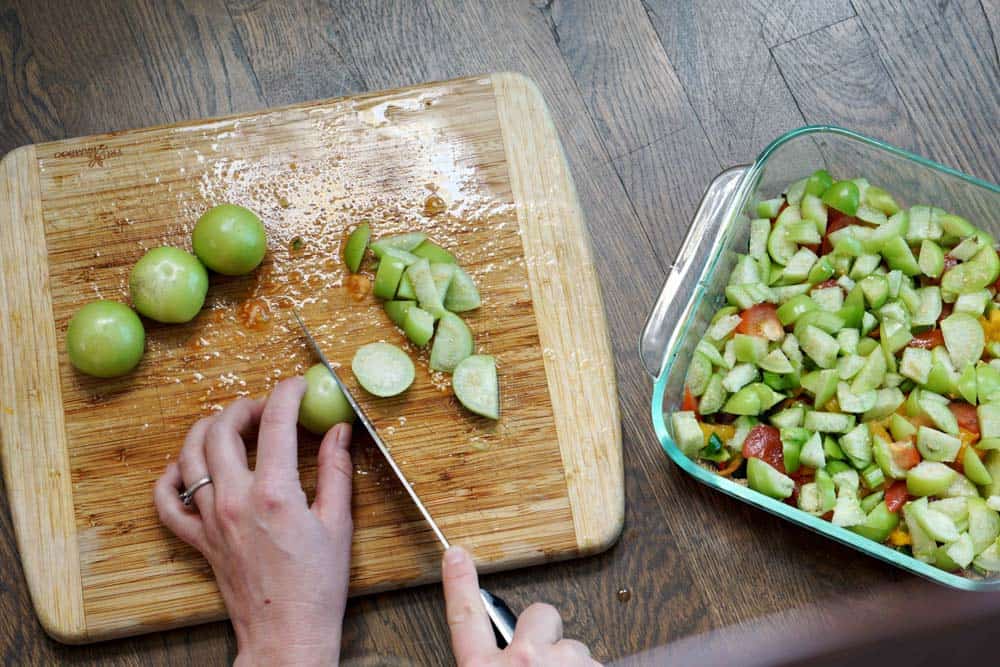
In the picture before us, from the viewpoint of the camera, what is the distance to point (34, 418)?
1600 mm

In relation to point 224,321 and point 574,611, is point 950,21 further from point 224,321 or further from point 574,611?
point 224,321

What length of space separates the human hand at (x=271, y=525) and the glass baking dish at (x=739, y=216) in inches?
23.7

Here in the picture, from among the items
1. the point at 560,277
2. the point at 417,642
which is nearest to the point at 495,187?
the point at 560,277

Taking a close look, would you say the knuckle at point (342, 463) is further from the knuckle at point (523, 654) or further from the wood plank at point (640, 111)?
the wood plank at point (640, 111)

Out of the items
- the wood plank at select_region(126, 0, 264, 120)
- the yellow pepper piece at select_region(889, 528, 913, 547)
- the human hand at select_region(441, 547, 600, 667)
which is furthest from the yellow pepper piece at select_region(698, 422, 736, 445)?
the wood plank at select_region(126, 0, 264, 120)

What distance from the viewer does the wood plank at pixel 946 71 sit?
69.7 inches

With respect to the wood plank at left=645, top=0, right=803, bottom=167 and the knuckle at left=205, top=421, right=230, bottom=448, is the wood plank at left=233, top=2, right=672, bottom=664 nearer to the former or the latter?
the wood plank at left=645, top=0, right=803, bottom=167

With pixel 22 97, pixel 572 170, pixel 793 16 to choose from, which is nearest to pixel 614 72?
pixel 572 170

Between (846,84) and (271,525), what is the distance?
4.78ft

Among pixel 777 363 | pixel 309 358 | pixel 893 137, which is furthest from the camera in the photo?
pixel 893 137

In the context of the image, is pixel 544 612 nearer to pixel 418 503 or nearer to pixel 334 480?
pixel 418 503

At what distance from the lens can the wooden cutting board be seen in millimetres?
1574

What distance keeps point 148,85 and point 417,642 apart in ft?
4.16

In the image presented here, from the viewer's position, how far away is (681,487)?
165cm
